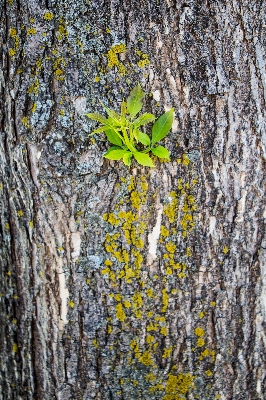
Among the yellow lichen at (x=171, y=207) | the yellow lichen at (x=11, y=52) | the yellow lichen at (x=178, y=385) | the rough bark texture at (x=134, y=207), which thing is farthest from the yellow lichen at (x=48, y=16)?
the yellow lichen at (x=178, y=385)

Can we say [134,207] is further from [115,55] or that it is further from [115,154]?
[115,55]

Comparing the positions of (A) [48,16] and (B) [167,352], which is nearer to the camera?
(A) [48,16]

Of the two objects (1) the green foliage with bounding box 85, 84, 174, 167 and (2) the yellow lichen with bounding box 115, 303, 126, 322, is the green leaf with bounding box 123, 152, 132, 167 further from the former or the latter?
(2) the yellow lichen with bounding box 115, 303, 126, 322

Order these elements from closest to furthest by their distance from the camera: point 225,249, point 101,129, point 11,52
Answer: point 101,129 → point 11,52 → point 225,249

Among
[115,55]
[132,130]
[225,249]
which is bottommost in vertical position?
[225,249]

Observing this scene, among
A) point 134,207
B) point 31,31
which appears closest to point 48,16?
point 31,31

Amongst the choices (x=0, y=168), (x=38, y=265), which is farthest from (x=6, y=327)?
(x=0, y=168)

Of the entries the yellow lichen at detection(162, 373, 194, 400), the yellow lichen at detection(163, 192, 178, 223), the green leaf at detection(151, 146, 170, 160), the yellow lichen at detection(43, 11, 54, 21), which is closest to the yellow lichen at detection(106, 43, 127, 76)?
the yellow lichen at detection(43, 11, 54, 21)

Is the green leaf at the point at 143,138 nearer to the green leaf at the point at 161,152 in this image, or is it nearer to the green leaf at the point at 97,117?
the green leaf at the point at 161,152

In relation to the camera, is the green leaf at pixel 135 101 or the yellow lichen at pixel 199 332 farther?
the yellow lichen at pixel 199 332
